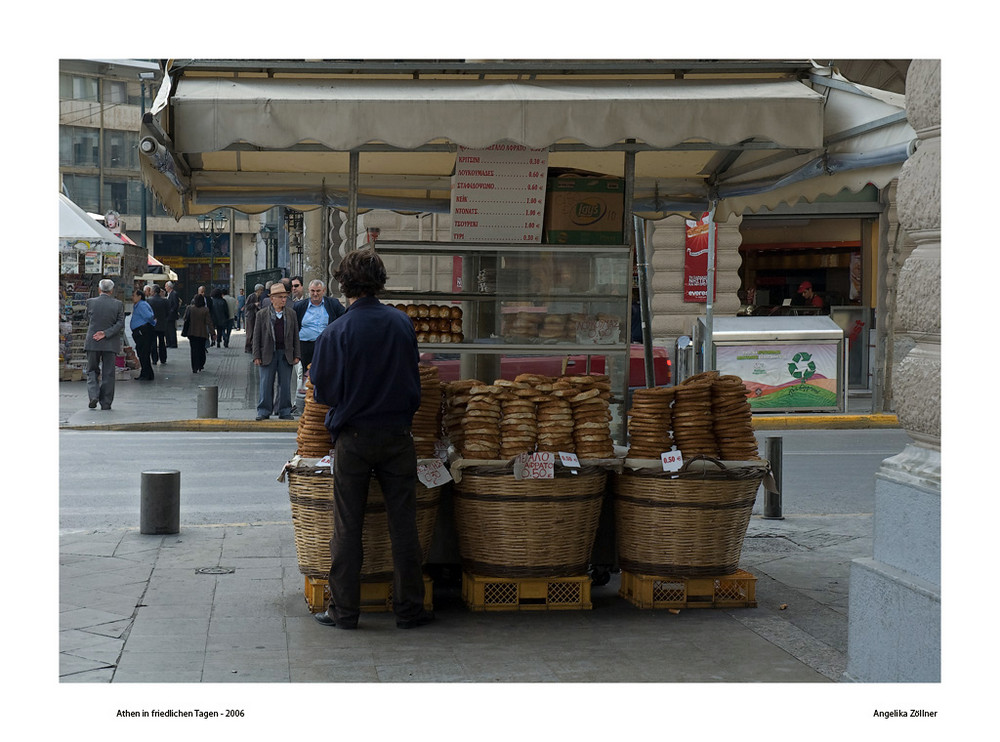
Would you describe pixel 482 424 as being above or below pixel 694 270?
below

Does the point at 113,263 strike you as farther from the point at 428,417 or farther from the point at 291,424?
the point at 428,417

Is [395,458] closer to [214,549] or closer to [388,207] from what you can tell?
[214,549]

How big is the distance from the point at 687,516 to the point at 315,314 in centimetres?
1064

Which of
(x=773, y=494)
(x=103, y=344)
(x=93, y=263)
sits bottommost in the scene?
(x=773, y=494)

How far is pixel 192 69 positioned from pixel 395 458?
9.59 feet

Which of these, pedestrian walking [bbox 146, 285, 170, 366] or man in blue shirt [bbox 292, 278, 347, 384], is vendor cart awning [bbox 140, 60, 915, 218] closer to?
man in blue shirt [bbox 292, 278, 347, 384]

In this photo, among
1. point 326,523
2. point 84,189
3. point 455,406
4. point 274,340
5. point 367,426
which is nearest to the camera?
point 367,426

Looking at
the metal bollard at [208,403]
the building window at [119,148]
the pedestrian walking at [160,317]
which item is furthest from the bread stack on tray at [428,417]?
the building window at [119,148]

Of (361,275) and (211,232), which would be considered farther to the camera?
(211,232)

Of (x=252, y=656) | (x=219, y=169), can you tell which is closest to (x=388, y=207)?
(x=219, y=169)

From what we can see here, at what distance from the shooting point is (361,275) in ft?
20.6

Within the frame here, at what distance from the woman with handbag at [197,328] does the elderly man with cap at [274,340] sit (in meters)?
8.43

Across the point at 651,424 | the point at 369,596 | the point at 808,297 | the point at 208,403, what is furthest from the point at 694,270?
the point at 369,596

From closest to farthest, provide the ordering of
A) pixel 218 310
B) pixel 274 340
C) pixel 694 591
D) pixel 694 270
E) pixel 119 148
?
pixel 694 591 → pixel 274 340 → pixel 694 270 → pixel 218 310 → pixel 119 148
